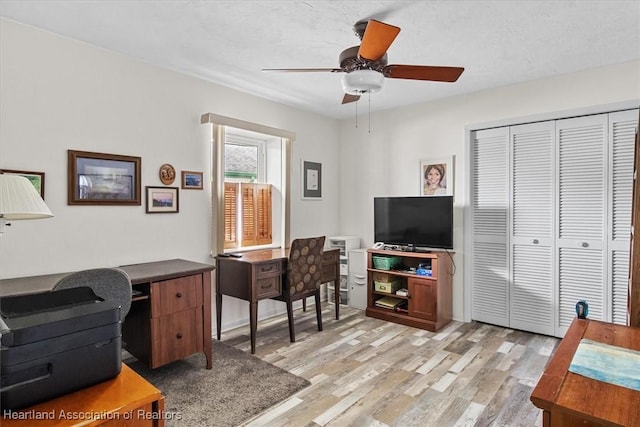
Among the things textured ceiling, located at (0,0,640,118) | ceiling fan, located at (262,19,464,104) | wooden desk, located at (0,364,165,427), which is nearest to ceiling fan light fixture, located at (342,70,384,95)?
ceiling fan, located at (262,19,464,104)

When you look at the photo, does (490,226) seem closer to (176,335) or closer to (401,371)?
(401,371)

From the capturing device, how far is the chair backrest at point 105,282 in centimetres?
203

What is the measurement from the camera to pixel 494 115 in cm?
374

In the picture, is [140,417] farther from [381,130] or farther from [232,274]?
[381,130]

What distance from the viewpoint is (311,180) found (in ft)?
15.2

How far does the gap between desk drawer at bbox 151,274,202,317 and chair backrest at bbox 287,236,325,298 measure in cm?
91

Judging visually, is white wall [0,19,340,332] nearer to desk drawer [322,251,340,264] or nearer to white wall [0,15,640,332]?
white wall [0,15,640,332]

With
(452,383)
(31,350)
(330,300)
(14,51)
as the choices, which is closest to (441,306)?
(452,383)

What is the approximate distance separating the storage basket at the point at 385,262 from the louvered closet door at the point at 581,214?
62.6 inches

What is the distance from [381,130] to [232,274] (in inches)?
104

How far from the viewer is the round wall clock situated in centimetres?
317

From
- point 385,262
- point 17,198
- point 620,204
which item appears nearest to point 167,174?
point 17,198

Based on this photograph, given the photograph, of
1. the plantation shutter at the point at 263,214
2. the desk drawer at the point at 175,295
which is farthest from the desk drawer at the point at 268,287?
the plantation shutter at the point at 263,214

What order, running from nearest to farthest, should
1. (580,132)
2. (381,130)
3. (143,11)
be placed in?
(143,11) < (580,132) < (381,130)
